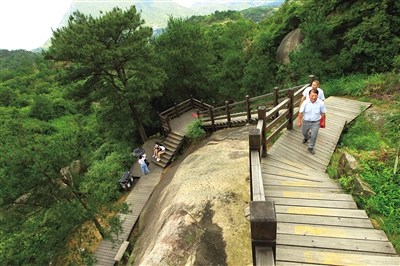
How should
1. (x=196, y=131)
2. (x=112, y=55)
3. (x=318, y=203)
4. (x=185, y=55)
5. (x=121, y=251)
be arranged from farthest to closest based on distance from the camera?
(x=185, y=55) → (x=196, y=131) → (x=112, y=55) → (x=121, y=251) → (x=318, y=203)

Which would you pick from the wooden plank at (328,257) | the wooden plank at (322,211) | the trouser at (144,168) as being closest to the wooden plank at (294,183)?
the wooden plank at (322,211)

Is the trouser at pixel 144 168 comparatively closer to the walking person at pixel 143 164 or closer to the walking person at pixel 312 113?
the walking person at pixel 143 164

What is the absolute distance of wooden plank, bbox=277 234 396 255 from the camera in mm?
3748

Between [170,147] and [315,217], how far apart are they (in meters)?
13.8

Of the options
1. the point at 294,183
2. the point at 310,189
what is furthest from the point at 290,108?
the point at 310,189

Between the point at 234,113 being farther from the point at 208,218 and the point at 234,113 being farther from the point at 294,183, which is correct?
the point at 294,183

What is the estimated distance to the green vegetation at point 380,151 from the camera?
473 centimetres

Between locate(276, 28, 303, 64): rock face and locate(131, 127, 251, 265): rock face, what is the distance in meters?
8.51

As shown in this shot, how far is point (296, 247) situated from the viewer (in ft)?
12.6

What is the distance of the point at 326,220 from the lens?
431 cm

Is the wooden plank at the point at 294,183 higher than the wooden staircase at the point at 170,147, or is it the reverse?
the wooden plank at the point at 294,183

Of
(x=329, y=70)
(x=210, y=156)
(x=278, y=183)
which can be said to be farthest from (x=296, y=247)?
(x=329, y=70)

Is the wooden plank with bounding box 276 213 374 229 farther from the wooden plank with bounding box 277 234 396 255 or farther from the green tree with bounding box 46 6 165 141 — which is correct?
the green tree with bounding box 46 6 165 141

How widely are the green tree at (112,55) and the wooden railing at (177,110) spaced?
199cm
